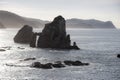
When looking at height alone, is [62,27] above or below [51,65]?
above

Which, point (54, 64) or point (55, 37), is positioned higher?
point (55, 37)

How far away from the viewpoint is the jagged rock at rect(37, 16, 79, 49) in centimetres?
17976

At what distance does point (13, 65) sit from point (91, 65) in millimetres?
27806

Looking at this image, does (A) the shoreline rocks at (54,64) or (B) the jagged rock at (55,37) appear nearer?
(A) the shoreline rocks at (54,64)

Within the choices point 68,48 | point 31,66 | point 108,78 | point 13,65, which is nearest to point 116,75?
point 108,78

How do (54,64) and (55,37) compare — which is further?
(55,37)

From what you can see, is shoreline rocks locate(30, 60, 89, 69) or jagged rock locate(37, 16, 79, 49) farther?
jagged rock locate(37, 16, 79, 49)

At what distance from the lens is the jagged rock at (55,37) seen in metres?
180

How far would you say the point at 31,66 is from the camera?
389 feet

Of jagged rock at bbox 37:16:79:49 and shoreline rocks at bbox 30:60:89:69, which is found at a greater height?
jagged rock at bbox 37:16:79:49

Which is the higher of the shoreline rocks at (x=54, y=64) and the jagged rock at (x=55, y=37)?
the jagged rock at (x=55, y=37)

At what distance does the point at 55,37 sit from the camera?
181000 mm

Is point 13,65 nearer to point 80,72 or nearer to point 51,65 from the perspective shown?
point 51,65

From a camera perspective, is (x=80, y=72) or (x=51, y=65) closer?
(x=80, y=72)
